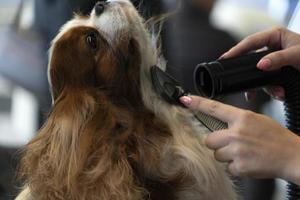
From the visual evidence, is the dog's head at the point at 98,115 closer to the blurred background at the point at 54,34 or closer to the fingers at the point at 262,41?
the fingers at the point at 262,41

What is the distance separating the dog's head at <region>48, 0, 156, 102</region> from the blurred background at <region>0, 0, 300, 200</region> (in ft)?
1.96

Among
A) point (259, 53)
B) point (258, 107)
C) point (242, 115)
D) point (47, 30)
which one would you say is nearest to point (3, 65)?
point (47, 30)

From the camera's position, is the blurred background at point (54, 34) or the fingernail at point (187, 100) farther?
the blurred background at point (54, 34)

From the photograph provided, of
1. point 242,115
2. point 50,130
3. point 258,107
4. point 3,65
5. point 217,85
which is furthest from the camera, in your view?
point 3,65

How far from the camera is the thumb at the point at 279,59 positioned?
3.67 ft

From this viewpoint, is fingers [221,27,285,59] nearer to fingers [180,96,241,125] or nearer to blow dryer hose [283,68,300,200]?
blow dryer hose [283,68,300,200]

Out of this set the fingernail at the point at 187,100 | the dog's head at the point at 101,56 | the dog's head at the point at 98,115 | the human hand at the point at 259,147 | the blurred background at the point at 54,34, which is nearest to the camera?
the human hand at the point at 259,147

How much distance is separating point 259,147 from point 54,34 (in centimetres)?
120

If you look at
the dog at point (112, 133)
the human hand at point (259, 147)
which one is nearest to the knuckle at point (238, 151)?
the human hand at point (259, 147)

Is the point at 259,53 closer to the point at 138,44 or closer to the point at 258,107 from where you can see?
the point at 138,44

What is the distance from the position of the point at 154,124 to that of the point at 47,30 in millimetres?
968

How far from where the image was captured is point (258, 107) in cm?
203

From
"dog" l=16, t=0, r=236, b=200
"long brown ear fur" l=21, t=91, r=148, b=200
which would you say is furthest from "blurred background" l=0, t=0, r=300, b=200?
"long brown ear fur" l=21, t=91, r=148, b=200

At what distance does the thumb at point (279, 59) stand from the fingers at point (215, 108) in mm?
173
